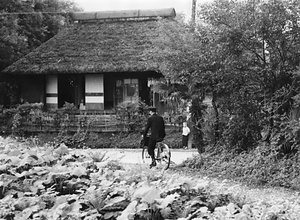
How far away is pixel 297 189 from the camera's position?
1057 centimetres

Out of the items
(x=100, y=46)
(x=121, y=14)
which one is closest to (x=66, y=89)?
(x=100, y=46)

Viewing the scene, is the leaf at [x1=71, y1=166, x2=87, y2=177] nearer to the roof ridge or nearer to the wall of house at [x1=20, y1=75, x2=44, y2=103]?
the wall of house at [x1=20, y1=75, x2=44, y2=103]

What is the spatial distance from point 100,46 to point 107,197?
21.8m

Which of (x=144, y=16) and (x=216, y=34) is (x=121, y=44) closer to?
(x=144, y=16)

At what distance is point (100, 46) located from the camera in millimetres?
26000

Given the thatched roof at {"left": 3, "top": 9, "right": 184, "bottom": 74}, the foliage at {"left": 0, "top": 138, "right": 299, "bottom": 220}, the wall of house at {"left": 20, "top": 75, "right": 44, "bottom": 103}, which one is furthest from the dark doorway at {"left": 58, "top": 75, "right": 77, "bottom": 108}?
the foliage at {"left": 0, "top": 138, "right": 299, "bottom": 220}

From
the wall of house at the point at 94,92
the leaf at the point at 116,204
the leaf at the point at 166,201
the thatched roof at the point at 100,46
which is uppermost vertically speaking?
the thatched roof at the point at 100,46

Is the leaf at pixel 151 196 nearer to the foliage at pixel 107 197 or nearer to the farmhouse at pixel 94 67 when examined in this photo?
the foliage at pixel 107 197

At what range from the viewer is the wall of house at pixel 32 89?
26.4 metres

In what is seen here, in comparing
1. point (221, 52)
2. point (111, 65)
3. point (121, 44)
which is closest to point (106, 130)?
point (111, 65)

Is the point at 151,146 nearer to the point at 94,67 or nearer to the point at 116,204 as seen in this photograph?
the point at 116,204

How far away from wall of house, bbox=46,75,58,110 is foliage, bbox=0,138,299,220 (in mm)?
20303

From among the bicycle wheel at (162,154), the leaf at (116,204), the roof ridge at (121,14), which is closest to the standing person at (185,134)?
the bicycle wheel at (162,154)

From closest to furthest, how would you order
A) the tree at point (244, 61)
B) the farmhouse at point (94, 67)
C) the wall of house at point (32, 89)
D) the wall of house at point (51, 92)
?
the tree at point (244, 61)
the farmhouse at point (94, 67)
the wall of house at point (51, 92)
the wall of house at point (32, 89)
